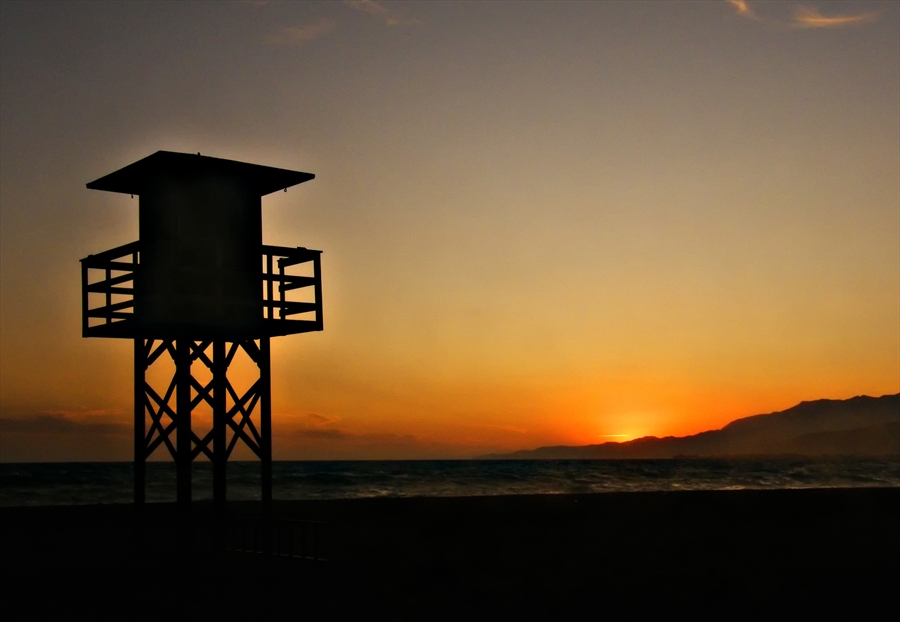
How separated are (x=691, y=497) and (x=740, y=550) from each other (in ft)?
64.0

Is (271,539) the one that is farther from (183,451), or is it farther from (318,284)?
(318,284)

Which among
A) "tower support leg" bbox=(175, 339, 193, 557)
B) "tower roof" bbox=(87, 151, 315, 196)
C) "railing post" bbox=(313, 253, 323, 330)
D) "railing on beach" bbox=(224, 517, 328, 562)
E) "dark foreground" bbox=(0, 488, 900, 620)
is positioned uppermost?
"tower roof" bbox=(87, 151, 315, 196)

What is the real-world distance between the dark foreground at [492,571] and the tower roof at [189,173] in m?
6.93

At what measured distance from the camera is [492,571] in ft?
61.7

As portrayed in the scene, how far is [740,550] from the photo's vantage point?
811 inches

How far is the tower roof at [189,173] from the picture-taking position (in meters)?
18.6

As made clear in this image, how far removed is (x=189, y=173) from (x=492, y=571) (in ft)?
31.5

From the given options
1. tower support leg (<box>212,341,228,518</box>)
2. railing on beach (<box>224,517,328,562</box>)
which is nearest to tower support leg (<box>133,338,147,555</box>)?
tower support leg (<box>212,341,228,518</box>)

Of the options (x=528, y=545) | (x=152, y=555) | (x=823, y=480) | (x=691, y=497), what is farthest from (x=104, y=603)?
(x=823, y=480)

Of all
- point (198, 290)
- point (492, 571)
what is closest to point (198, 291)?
point (198, 290)

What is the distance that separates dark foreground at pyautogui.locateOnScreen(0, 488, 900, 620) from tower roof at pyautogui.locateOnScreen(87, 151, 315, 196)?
6.93 m

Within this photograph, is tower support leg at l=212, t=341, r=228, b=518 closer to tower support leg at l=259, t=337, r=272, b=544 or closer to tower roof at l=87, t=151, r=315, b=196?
tower support leg at l=259, t=337, r=272, b=544

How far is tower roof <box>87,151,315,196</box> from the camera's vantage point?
18594mm

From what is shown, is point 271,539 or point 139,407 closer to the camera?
point 271,539
